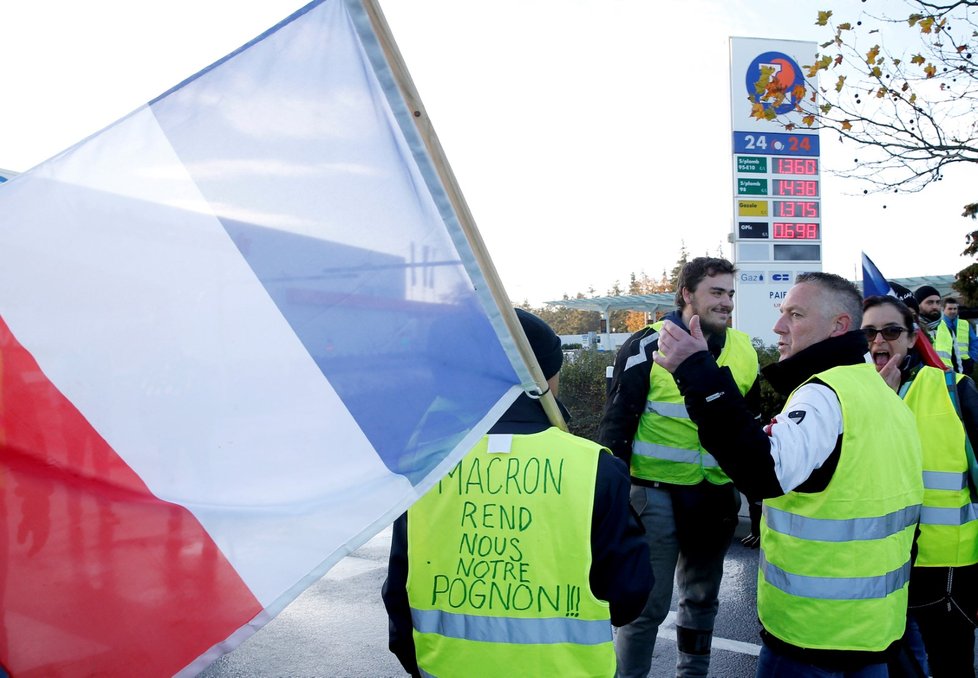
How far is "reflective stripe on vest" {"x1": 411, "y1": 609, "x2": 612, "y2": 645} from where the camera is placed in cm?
184

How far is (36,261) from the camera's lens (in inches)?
61.3

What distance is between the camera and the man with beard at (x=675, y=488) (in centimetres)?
362

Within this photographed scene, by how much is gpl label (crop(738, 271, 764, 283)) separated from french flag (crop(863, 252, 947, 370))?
10.3 meters

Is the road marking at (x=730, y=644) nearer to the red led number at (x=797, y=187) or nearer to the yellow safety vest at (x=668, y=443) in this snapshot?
the yellow safety vest at (x=668, y=443)

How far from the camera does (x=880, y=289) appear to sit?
3.91m

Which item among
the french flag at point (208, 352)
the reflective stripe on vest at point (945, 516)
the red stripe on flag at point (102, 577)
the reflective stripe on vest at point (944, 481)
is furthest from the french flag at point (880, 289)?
the red stripe on flag at point (102, 577)

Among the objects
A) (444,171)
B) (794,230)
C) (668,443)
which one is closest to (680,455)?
(668,443)

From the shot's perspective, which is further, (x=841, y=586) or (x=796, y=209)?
(x=796, y=209)

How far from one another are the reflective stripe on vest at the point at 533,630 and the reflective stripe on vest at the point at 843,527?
2.61 feet

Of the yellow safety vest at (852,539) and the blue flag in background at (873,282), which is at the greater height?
the blue flag in background at (873,282)

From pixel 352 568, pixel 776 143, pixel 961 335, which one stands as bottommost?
pixel 352 568

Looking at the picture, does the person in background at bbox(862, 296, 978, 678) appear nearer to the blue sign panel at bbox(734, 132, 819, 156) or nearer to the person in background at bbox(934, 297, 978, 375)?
the person in background at bbox(934, 297, 978, 375)

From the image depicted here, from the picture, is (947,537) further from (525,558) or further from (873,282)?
(525,558)

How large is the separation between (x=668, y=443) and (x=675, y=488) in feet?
0.69
